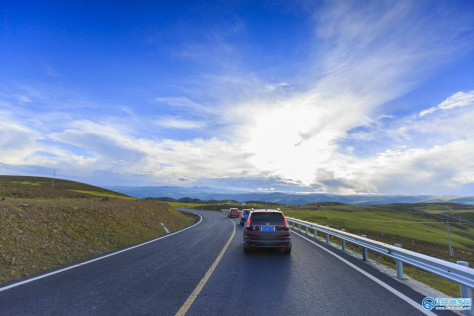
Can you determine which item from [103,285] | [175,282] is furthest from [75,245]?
[175,282]

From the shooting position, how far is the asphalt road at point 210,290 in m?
4.41

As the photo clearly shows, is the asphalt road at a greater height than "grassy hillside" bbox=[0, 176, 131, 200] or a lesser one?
lesser

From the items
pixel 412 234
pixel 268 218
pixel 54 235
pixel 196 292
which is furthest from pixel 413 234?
pixel 54 235

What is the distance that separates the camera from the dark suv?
9258 millimetres

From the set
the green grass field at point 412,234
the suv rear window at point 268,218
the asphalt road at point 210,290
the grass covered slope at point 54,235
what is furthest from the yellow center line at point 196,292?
the green grass field at point 412,234

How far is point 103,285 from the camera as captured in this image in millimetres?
5773

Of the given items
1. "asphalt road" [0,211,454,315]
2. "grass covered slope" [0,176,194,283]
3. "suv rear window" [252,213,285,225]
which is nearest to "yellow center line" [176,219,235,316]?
"asphalt road" [0,211,454,315]

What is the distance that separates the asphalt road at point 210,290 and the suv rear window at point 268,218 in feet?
4.98

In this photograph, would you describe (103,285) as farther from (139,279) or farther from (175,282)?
(175,282)

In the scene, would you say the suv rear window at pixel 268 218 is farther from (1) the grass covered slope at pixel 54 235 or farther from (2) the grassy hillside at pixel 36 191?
(2) the grassy hillside at pixel 36 191

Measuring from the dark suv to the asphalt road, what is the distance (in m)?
0.87

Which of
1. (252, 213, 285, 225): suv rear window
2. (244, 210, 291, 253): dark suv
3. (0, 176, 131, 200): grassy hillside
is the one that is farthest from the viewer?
(0, 176, 131, 200): grassy hillside

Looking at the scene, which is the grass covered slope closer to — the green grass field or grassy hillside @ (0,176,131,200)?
grassy hillside @ (0,176,131,200)

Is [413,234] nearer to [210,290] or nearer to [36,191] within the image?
[210,290]
